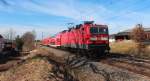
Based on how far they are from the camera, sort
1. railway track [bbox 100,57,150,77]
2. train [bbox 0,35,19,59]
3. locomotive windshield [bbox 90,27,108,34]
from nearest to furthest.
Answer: railway track [bbox 100,57,150,77] → locomotive windshield [bbox 90,27,108,34] → train [bbox 0,35,19,59]

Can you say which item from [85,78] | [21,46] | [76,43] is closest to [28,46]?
[21,46]

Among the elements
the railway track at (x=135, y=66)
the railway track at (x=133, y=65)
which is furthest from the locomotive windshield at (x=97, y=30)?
the railway track at (x=135, y=66)

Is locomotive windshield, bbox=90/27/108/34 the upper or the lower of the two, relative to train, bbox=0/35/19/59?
upper

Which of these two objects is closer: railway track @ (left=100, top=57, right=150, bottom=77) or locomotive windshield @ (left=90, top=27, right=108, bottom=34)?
railway track @ (left=100, top=57, right=150, bottom=77)

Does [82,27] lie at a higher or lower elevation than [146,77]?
higher

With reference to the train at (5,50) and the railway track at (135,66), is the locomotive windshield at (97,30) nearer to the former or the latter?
the railway track at (135,66)

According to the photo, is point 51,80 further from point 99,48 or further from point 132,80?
point 99,48

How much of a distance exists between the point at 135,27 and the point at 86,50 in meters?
34.2

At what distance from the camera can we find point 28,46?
106 metres

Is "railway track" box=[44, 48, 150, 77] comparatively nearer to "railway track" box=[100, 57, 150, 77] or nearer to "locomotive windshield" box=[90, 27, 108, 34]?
"railway track" box=[100, 57, 150, 77]

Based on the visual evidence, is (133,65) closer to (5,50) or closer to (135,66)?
(135,66)

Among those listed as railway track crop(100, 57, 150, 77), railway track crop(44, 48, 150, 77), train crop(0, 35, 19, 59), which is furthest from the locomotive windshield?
train crop(0, 35, 19, 59)

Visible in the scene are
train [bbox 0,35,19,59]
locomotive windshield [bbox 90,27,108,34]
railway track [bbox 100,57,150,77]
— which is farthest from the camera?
train [bbox 0,35,19,59]

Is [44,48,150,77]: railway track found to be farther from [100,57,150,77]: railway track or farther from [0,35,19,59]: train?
[0,35,19,59]: train
